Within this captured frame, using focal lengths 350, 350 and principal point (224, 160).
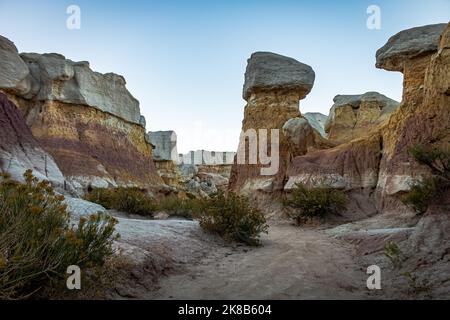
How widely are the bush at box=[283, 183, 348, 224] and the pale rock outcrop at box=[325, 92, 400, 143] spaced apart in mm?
9927

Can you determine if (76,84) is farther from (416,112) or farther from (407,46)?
(416,112)

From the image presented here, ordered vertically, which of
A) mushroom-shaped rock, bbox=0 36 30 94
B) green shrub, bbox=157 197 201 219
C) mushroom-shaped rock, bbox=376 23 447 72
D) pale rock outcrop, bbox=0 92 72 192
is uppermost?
mushroom-shaped rock, bbox=0 36 30 94

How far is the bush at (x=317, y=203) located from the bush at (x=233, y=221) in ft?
11.1

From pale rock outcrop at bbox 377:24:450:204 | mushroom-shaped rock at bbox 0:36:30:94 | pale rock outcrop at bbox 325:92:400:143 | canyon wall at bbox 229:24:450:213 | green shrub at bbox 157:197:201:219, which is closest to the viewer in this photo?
pale rock outcrop at bbox 377:24:450:204

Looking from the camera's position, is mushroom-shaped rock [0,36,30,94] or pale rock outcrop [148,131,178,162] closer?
mushroom-shaped rock [0,36,30,94]

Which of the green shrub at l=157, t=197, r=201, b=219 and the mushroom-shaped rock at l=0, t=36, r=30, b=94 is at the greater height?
the mushroom-shaped rock at l=0, t=36, r=30, b=94

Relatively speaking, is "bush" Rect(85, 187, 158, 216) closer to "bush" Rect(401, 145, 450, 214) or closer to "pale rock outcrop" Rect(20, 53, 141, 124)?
"bush" Rect(401, 145, 450, 214)

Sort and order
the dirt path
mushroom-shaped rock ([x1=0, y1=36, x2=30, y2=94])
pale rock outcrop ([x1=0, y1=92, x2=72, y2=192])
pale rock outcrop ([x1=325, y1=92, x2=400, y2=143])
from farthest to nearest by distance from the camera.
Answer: pale rock outcrop ([x1=325, y1=92, x2=400, y2=143]) < mushroom-shaped rock ([x1=0, y1=36, x2=30, y2=94]) < pale rock outcrop ([x1=0, y1=92, x2=72, y2=192]) < the dirt path

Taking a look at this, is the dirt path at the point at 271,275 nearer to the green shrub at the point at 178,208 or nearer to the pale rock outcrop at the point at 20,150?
the green shrub at the point at 178,208

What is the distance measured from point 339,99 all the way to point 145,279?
20201 mm

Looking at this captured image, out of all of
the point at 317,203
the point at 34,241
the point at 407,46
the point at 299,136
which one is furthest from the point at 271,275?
the point at 299,136

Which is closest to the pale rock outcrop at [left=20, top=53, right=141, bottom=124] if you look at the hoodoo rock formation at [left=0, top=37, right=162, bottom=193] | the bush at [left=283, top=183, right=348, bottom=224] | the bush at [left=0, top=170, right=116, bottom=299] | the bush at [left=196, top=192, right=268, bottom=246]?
the hoodoo rock formation at [left=0, top=37, right=162, bottom=193]

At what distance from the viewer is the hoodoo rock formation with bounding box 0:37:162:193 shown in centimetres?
2195
